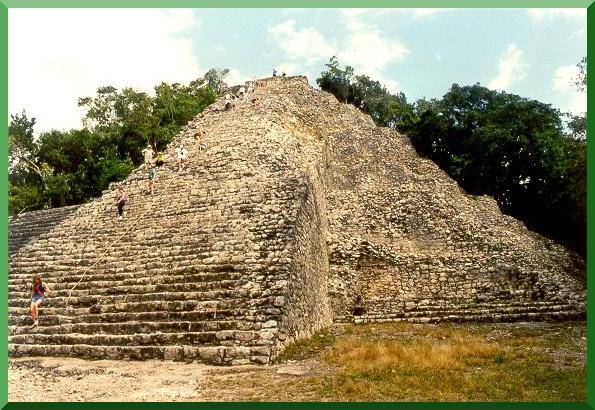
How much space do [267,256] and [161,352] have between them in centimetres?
273

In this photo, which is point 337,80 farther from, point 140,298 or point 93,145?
point 140,298

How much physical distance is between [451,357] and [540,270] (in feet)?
23.2

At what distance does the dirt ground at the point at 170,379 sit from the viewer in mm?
5812

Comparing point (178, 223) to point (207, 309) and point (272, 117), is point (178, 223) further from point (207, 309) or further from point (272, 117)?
point (272, 117)

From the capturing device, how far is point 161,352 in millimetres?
7797

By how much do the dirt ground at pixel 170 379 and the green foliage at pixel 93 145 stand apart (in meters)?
19.1

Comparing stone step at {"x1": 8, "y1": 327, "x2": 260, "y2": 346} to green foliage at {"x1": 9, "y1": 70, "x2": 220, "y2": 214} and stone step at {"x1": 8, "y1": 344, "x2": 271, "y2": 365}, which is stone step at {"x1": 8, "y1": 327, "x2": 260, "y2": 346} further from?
green foliage at {"x1": 9, "y1": 70, "x2": 220, "y2": 214}

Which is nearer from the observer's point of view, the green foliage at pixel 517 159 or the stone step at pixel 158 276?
the stone step at pixel 158 276

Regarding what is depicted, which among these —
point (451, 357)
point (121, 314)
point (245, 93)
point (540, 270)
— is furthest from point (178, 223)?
point (245, 93)

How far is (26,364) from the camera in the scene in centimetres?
791

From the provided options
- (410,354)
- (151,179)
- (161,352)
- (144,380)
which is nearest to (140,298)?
(161,352)

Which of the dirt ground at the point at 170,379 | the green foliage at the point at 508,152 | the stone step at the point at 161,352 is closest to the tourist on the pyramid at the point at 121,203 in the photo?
the stone step at the point at 161,352

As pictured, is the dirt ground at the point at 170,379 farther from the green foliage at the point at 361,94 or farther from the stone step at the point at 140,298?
the green foliage at the point at 361,94

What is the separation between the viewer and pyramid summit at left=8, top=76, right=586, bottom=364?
334 inches
